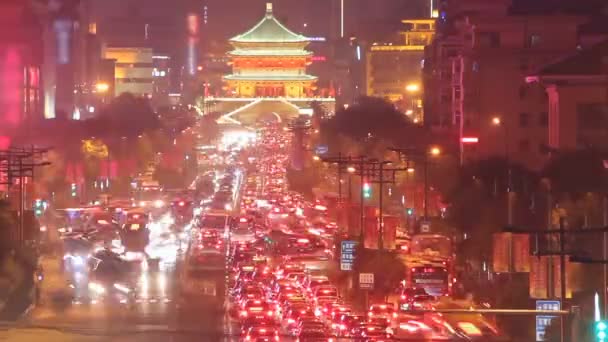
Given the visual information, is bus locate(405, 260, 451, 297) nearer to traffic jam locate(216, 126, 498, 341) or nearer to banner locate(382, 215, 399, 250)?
traffic jam locate(216, 126, 498, 341)

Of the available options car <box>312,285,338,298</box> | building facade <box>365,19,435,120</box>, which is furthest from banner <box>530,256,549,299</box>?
building facade <box>365,19,435,120</box>

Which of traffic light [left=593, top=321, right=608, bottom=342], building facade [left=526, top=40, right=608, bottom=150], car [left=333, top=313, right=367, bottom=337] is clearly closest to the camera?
traffic light [left=593, top=321, right=608, bottom=342]

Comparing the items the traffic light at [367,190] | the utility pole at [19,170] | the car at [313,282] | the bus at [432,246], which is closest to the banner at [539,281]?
the car at [313,282]

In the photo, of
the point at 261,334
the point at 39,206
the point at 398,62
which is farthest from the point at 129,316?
the point at 398,62

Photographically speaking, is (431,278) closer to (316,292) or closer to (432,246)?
(316,292)

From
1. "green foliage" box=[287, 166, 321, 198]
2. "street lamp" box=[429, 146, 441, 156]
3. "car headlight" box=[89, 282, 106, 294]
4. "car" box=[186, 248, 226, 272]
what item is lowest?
"car headlight" box=[89, 282, 106, 294]
